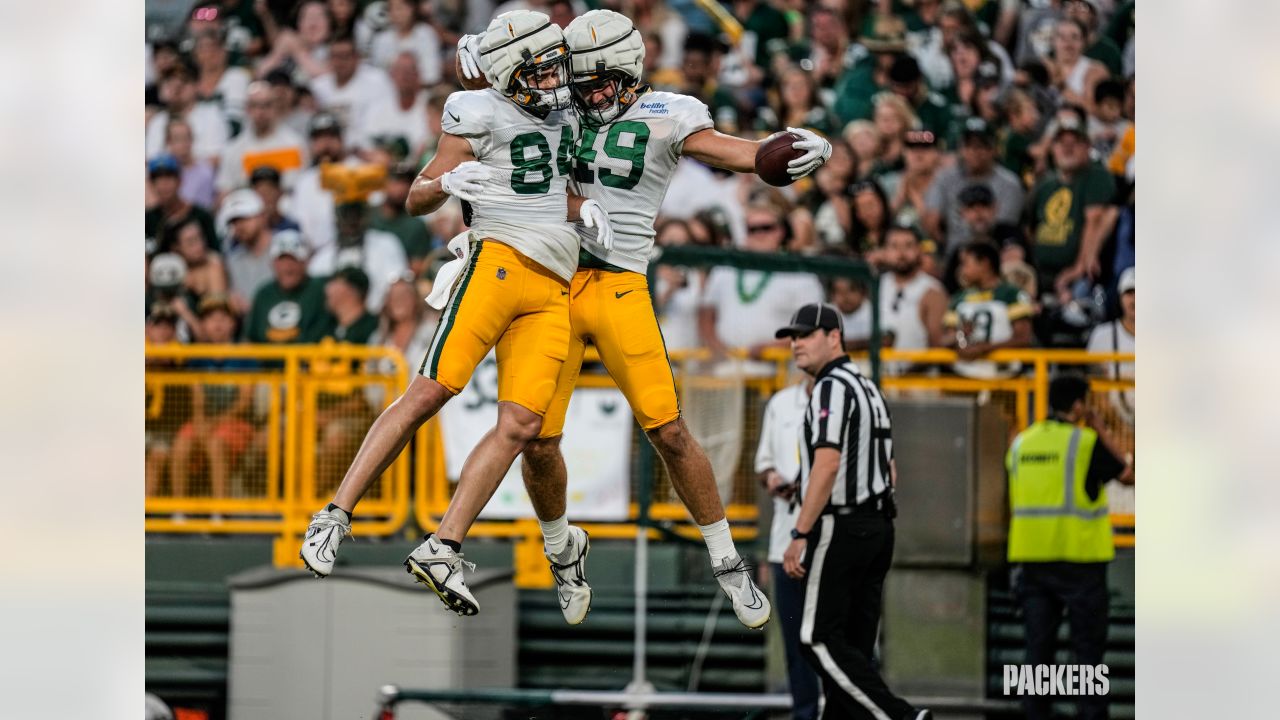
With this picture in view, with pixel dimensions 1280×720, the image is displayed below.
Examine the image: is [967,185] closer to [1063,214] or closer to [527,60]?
[1063,214]

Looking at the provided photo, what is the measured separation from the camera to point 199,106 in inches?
416

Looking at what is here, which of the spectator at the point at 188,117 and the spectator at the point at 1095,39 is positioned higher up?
the spectator at the point at 1095,39

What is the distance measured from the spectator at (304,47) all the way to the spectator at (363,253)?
142cm

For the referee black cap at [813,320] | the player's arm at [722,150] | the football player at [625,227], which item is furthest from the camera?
the referee black cap at [813,320]

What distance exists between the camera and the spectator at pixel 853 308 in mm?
8656

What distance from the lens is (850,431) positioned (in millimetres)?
7449

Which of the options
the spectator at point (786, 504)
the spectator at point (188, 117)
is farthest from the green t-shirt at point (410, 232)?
the spectator at point (786, 504)

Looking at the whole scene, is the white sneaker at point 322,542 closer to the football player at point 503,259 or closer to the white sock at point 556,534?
the football player at point 503,259

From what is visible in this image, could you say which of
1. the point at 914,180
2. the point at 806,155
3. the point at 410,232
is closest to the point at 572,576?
the point at 806,155

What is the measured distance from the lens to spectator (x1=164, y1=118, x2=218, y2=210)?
33.1 ft

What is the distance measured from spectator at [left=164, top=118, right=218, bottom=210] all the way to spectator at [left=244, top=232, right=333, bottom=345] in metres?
1.03

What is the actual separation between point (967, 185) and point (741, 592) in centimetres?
361

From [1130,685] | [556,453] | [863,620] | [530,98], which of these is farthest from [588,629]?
[530,98]
